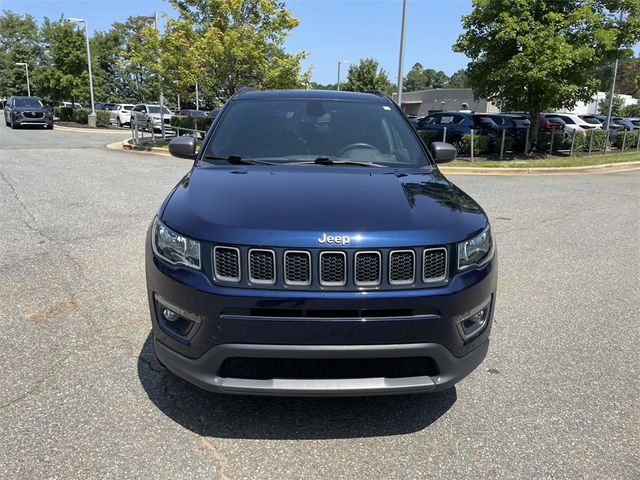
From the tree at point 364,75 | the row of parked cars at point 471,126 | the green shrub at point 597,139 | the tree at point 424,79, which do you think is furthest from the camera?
the tree at point 424,79

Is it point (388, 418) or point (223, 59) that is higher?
point (223, 59)

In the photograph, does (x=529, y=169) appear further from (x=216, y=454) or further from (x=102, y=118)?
(x=102, y=118)

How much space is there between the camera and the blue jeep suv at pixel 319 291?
2.40 m

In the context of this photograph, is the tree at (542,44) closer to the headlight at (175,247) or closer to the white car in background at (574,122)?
the white car in background at (574,122)

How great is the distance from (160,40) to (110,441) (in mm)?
18498

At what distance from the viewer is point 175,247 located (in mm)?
2605

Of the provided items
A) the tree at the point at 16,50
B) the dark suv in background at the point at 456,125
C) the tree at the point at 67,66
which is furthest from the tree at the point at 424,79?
the dark suv in background at the point at 456,125

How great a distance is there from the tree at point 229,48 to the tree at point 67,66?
20.2 metres

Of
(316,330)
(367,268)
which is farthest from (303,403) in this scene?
(367,268)

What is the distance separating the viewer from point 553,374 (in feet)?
11.4

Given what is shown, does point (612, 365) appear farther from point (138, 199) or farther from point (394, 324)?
point (138, 199)

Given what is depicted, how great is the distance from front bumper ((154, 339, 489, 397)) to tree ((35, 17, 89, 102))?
127ft

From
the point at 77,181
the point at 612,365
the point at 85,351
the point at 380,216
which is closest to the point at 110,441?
the point at 85,351

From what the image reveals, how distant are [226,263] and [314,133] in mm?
1760
